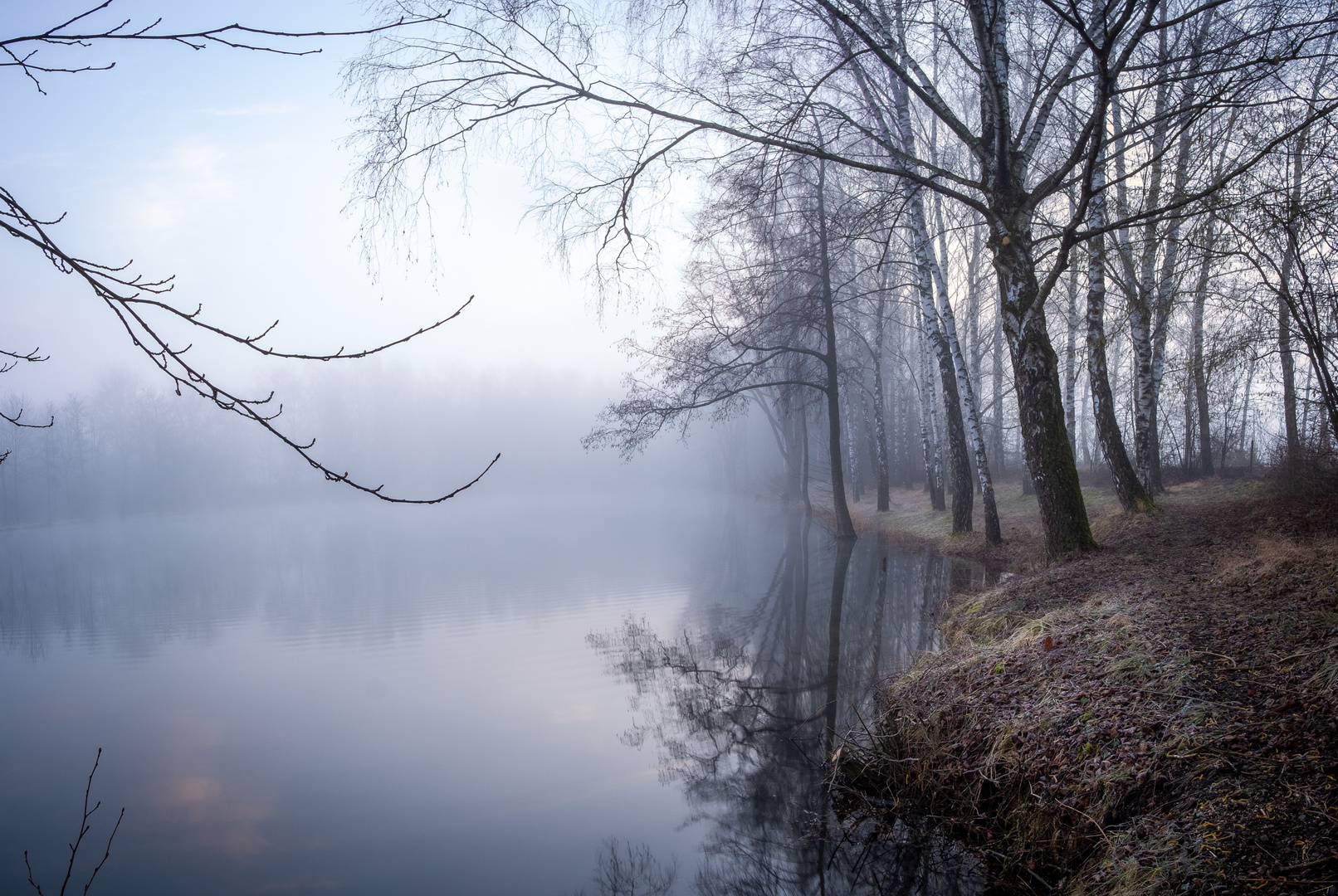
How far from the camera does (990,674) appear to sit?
4.73 metres

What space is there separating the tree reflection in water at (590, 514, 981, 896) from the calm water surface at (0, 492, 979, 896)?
3cm

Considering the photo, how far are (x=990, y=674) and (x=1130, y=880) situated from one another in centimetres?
206

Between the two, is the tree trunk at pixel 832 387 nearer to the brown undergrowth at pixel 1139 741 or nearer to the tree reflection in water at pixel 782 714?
the tree reflection in water at pixel 782 714

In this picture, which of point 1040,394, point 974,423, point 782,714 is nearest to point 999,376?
point 974,423

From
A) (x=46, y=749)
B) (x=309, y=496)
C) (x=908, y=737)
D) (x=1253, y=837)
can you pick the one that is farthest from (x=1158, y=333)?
(x=309, y=496)

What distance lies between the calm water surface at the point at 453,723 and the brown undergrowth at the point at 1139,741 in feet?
2.10

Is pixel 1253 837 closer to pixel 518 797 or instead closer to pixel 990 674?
pixel 990 674

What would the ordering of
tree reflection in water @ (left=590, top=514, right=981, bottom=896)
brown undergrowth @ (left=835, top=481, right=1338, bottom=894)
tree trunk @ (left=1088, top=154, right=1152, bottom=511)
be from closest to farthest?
1. brown undergrowth @ (left=835, top=481, right=1338, bottom=894)
2. tree reflection in water @ (left=590, top=514, right=981, bottom=896)
3. tree trunk @ (left=1088, top=154, right=1152, bottom=511)

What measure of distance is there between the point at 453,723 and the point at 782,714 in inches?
117

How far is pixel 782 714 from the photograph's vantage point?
581cm

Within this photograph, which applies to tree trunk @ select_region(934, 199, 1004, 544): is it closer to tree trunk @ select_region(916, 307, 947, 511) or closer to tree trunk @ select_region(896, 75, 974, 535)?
tree trunk @ select_region(896, 75, 974, 535)

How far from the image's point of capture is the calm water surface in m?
4.27

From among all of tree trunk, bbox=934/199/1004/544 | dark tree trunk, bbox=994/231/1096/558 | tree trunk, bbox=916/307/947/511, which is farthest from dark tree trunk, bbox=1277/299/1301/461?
tree trunk, bbox=916/307/947/511

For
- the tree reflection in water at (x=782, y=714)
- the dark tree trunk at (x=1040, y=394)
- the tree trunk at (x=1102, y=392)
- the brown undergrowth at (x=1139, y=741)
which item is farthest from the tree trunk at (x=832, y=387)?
the brown undergrowth at (x=1139, y=741)
